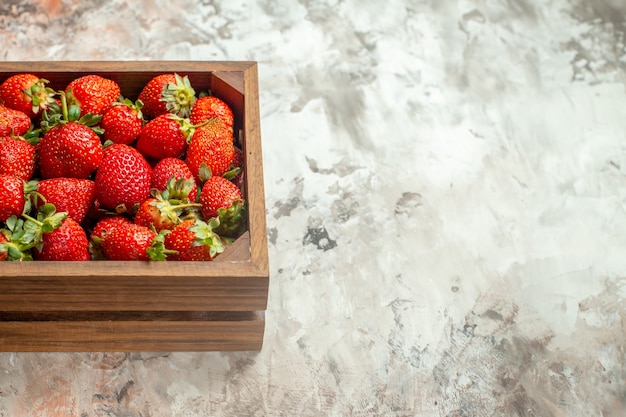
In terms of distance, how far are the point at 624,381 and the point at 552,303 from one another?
17 cm

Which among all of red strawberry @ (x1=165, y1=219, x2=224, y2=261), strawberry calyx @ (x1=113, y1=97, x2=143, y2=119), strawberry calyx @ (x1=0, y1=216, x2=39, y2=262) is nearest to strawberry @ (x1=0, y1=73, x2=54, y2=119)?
strawberry calyx @ (x1=113, y1=97, x2=143, y2=119)

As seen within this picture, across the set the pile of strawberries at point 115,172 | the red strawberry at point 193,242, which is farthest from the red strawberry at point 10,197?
the red strawberry at point 193,242

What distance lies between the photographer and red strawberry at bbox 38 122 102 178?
114 centimetres

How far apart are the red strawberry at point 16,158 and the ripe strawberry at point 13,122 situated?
0.02 meters

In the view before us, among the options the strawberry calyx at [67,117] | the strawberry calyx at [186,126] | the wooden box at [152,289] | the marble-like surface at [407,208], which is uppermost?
the strawberry calyx at [67,117]

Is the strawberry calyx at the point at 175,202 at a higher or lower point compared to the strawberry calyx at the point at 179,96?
lower

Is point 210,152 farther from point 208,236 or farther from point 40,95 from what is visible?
point 40,95

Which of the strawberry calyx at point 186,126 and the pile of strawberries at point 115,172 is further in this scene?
the strawberry calyx at point 186,126

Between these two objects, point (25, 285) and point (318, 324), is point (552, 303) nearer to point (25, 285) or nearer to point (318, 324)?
point (318, 324)

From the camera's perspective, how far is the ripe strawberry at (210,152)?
118cm

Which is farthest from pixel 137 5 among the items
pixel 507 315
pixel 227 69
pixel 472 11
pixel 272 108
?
pixel 507 315

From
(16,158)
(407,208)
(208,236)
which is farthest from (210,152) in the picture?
(407,208)

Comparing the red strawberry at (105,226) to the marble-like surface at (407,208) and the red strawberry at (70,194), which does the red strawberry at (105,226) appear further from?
the marble-like surface at (407,208)

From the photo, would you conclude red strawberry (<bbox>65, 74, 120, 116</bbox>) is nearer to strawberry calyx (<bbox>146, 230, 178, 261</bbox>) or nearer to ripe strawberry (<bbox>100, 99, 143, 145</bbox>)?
ripe strawberry (<bbox>100, 99, 143, 145</bbox>)
